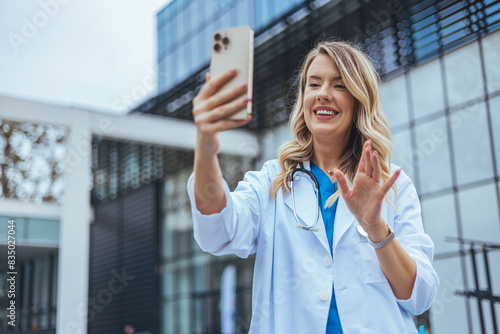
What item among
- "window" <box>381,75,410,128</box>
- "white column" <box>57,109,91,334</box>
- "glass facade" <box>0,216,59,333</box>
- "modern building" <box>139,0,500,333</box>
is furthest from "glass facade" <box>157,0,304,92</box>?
"glass facade" <box>0,216,59,333</box>

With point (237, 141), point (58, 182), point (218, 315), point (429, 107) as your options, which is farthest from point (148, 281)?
point (429, 107)

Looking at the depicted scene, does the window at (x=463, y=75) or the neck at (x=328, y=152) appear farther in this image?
the window at (x=463, y=75)

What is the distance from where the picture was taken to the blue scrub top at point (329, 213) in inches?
60.0

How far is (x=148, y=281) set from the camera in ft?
68.4

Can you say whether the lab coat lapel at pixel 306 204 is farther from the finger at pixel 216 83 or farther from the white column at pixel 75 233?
the white column at pixel 75 233

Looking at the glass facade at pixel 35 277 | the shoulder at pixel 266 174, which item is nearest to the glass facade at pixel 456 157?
the glass facade at pixel 35 277

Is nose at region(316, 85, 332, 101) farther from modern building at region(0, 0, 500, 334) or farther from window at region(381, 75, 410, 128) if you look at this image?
window at region(381, 75, 410, 128)

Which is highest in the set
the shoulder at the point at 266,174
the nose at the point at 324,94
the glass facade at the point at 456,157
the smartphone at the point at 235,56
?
the glass facade at the point at 456,157

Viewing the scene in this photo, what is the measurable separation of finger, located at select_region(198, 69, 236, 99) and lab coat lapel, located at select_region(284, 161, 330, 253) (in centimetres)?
57

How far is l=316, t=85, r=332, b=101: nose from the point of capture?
173cm

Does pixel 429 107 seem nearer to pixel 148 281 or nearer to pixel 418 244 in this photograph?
pixel 418 244

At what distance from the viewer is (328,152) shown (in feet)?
6.03

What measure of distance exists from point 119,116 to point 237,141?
3794 mm

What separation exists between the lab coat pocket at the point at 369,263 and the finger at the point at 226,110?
62cm
